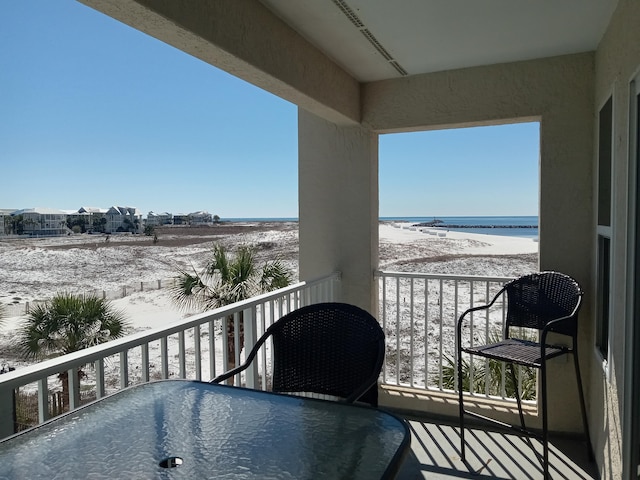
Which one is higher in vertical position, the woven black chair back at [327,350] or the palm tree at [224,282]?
the woven black chair back at [327,350]

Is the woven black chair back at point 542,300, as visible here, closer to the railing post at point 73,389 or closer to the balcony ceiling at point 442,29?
the balcony ceiling at point 442,29

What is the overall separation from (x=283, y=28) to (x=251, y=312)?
1.64 m

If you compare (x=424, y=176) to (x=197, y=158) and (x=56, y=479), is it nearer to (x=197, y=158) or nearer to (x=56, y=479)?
(x=197, y=158)

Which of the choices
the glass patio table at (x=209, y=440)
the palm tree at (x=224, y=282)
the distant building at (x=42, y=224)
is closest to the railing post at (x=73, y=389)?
the glass patio table at (x=209, y=440)

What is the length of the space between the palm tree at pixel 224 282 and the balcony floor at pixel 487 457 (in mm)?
4418

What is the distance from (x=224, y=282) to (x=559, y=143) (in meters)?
5.52

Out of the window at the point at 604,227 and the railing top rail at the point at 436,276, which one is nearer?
the window at the point at 604,227

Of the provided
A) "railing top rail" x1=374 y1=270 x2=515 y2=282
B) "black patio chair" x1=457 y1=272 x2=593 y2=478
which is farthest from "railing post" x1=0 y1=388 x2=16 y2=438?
"railing top rail" x1=374 y1=270 x2=515 y2=282

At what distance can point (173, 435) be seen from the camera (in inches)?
45.8

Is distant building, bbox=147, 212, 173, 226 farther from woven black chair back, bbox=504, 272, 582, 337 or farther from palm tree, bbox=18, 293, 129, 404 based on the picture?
woven black chair back, bbox=504, 272, 582, 337

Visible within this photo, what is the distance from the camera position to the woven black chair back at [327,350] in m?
1.86

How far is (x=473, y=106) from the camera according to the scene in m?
3.19

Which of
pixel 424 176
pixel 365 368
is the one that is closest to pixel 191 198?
pixel 424 176

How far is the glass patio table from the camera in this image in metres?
1.00
